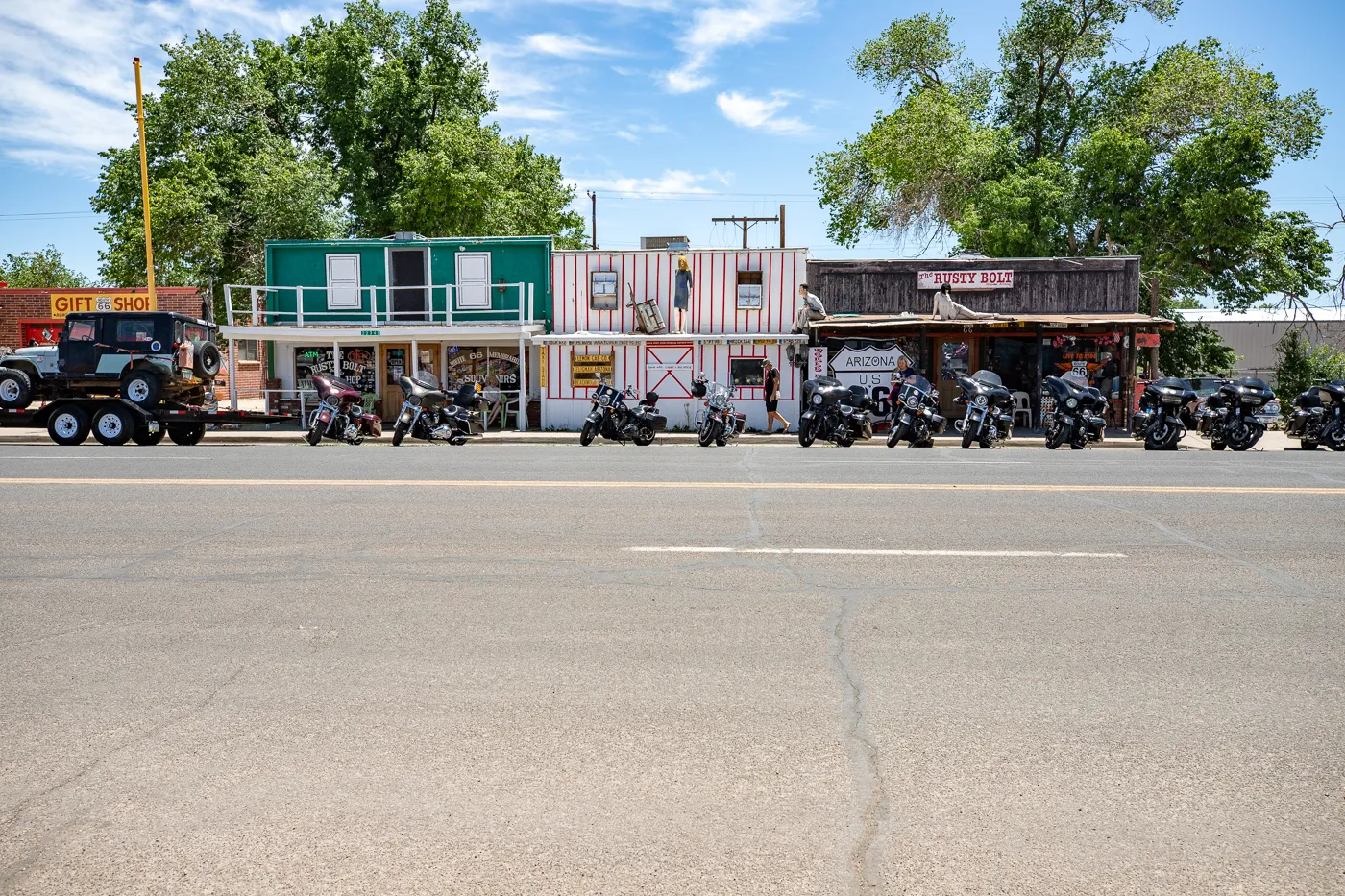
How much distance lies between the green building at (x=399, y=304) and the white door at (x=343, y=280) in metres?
0.03

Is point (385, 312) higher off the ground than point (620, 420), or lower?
higher

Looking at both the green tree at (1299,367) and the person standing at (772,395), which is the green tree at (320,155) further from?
the green tree at (1299,367)

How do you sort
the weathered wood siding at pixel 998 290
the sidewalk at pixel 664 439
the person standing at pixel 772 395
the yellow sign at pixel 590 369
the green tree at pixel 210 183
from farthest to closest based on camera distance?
the green tree at pixel 210 183
the weathered wood siding at pixel 998 290
the yellow sign at pixel 590 369
the person standing at pixel 772 395
the sidewalk at pixel 664 439

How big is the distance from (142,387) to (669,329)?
12.4 metres

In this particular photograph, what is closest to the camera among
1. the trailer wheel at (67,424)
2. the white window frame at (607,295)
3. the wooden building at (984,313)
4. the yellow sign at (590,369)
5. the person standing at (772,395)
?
the trailer wheel at (67,424)

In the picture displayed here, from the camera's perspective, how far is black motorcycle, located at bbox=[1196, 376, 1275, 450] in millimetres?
19000

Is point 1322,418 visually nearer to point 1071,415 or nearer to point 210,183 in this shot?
point 1071,415

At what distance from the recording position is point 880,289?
87.7 feet

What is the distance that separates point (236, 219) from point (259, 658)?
1530 inches

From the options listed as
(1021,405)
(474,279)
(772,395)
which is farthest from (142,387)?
(1021,405)

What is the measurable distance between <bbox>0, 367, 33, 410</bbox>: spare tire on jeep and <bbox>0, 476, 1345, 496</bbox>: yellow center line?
8.37 m

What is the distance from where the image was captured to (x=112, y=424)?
58.7 ft

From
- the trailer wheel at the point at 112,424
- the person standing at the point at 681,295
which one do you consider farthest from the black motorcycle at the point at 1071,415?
the trailer wheel at the point at 112,424

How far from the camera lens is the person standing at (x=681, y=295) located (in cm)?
2594
